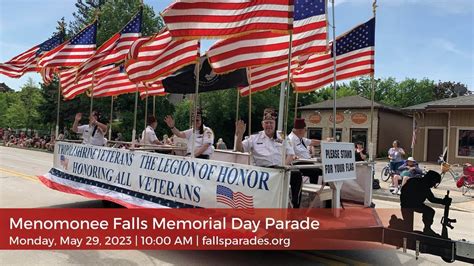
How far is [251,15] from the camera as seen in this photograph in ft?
19.1

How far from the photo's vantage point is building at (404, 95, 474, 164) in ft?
93.0

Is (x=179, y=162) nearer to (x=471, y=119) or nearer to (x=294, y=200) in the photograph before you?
(x=294, y=200)

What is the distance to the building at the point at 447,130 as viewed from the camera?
28359mm

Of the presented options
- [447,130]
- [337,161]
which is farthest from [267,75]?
[447,130]

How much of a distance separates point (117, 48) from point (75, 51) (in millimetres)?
1670

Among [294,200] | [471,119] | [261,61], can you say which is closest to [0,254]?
[294,200]

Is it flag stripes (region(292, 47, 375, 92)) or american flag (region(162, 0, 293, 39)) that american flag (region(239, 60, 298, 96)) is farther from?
american flag (region(162, 0, 293, 39))

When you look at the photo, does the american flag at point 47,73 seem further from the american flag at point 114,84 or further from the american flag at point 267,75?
the american flag at point 267,75

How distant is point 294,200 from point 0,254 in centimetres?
417

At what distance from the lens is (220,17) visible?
6.09 metres

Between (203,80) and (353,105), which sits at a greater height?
(353,105)

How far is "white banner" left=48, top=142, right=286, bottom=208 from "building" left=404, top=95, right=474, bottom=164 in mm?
25776

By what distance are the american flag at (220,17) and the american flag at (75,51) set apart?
5089 millimetres

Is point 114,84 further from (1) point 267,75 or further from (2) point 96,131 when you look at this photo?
(1) point 267,75
